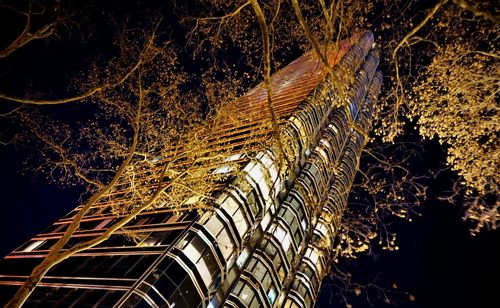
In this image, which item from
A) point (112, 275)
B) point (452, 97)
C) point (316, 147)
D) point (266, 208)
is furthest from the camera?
point (316, 147)

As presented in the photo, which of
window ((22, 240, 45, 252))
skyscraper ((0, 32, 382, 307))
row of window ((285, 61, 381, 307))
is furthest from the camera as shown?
window ((22, 240, 45, 252))

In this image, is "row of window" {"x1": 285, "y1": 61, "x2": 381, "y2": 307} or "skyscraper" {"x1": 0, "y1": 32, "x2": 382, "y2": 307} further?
"row of window" {"x1": 285, "y1": 61, "x2": 381, "y2": 307}

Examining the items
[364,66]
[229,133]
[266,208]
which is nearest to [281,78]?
[364,66]

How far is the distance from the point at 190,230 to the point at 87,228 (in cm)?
1234

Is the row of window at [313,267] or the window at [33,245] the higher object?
the row of window at [313,267]

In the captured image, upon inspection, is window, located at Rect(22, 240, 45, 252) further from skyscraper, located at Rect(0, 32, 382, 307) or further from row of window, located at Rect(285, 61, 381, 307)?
row of window, located at Rect(285, 61, 381, 307)

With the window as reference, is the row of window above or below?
above

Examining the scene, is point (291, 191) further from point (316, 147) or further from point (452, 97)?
point (452, 97)

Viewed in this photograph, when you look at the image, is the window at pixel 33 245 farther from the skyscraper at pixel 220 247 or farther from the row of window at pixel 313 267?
the row of window at pixel 313 267

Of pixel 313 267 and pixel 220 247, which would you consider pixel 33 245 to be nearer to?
pixel 220 247

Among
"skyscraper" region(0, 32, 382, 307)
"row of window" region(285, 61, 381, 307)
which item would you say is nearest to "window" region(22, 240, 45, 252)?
"skyscraper" region(0, 32, 382, 307)

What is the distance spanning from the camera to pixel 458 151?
30.1 feet

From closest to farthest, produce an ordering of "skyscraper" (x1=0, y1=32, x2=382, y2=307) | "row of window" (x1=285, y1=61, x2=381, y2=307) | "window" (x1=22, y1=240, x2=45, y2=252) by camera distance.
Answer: "skyscraper" (x1=0, y1=32, x2=382, y2=307) → "row of window" (x1=285, y1=61, x2=381, y2=307) → "window" (x1=22, y1=240, x2=45, y2=252)

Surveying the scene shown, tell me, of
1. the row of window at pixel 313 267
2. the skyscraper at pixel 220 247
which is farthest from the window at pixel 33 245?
the row of window at pixel 313 267
